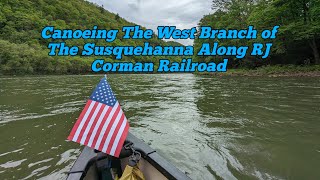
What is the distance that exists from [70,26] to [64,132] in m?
99.8

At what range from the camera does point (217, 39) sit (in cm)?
3875

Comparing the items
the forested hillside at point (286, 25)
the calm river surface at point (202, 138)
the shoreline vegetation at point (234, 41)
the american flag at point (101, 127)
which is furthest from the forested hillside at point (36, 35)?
the american flag at point (101, 127)

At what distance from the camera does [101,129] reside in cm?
254

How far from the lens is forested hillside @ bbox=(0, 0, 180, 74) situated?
44.8m

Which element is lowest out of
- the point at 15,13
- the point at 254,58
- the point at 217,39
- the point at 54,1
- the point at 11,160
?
the point at 11,160

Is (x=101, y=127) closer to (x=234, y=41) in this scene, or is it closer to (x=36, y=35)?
(x=234, y=41)

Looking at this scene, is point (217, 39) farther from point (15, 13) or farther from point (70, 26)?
point (70, 26)

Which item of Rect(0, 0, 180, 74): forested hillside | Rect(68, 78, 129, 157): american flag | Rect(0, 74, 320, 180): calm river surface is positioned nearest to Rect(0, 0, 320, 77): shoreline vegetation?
Rect(0, 0, 180, 74): forested hillside

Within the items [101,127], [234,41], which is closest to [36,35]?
[234,41]

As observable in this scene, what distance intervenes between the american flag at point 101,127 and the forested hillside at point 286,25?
21.9 m

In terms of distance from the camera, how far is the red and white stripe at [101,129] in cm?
249

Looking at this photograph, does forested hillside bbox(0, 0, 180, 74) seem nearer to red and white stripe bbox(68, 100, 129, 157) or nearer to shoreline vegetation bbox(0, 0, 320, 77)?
shoreline vegetation bbox(0, 0, 320, 77)

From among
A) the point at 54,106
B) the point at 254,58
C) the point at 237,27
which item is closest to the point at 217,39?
the point at 237,27

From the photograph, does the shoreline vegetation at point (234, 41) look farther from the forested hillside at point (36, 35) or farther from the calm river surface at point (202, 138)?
the calm river surface at point (202, 138)
